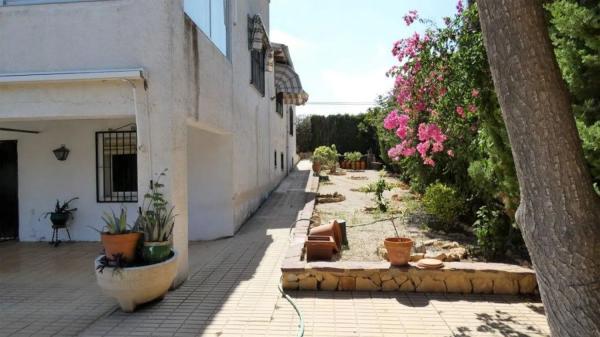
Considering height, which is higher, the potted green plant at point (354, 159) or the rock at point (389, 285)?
the potted green plant at point (354, 159)

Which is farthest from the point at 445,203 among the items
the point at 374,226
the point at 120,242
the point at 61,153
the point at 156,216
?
the point at 61,153

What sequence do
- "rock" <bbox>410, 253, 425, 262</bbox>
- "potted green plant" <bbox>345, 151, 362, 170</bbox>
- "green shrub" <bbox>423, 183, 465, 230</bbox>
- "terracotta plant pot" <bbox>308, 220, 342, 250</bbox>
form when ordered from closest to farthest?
"rock" <bbox>410, 253, 425, 262</bbox>
"terracotta plant pot" <bbox>308, 220, 342, 250</bbox>
"green shrub" <bbox>423, 183, 465, 230</bbox>
"potted green plant" <bbox>345, 151, 362, 170</bbox>

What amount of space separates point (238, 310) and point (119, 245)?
2225 millimetres

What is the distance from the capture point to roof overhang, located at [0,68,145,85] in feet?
24.8

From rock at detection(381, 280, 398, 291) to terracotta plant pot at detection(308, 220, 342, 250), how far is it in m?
2.33

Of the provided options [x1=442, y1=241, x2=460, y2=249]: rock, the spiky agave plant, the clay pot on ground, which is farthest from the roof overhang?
the clay pot on ground

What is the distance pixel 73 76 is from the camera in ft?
25.2

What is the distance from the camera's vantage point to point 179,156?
318 inches

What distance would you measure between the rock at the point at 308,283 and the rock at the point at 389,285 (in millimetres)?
1285

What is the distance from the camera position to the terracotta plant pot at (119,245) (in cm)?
690

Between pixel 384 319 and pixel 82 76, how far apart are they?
671cm

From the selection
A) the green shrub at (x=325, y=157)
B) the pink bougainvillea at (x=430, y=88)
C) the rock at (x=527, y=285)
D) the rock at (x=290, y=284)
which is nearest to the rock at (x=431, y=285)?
the rock at (x=527, y=285)

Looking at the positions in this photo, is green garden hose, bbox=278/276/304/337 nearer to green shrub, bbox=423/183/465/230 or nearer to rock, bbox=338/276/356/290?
rock, bbox=338/276/356/290

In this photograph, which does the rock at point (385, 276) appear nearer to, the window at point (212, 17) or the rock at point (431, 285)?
the rock at point (431, 285)
